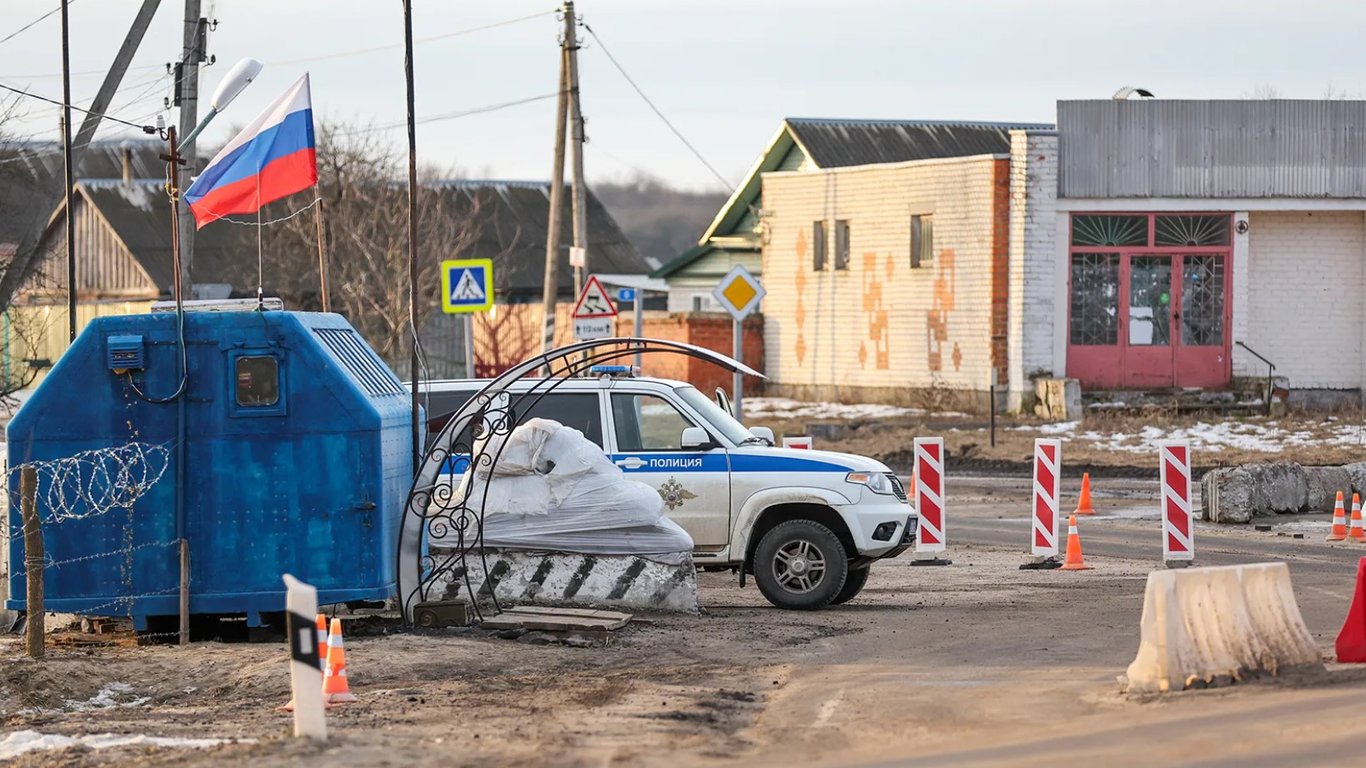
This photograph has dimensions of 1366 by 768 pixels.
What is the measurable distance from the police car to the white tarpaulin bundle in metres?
0.75

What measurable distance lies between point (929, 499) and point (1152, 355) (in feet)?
60.0

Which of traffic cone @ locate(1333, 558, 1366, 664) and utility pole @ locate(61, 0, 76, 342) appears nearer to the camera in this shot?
traffic cone @ locate(1333, 558, 1366, 664)

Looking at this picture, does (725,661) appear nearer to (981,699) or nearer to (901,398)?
(981,699)

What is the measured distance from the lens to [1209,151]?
3394cm

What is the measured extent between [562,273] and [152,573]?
2042 inches

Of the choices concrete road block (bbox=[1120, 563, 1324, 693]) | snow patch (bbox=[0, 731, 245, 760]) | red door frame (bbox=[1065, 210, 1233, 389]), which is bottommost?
snow patch (bbox=[0, 731, 245, 760])

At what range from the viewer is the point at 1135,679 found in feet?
30.3

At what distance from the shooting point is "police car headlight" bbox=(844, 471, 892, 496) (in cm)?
1417

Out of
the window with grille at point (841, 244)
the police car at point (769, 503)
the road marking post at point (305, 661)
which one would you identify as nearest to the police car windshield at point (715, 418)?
the police car at point (769, 503)

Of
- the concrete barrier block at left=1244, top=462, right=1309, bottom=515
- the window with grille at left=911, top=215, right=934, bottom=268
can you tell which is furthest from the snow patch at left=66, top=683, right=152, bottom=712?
the window with grille at left=911, top=215, right=934, bottom=268

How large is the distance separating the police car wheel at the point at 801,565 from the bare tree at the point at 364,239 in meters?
32.1

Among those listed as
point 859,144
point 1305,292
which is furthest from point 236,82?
point 859,144

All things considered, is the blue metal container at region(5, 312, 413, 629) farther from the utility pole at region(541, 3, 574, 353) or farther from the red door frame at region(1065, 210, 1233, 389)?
the red door frame at region(1065, 210, 1233, 389)

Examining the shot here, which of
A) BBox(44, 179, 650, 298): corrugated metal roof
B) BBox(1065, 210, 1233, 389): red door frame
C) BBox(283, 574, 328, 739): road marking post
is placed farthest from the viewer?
BBox(44, 179, 650, 298): corrugated metal roof
